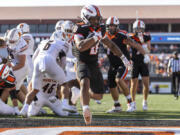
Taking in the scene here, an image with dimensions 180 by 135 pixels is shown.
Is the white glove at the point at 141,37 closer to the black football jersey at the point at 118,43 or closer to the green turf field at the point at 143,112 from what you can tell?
the black football jersey at the point at 118,43

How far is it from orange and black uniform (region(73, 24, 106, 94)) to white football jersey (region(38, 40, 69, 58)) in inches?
30.2

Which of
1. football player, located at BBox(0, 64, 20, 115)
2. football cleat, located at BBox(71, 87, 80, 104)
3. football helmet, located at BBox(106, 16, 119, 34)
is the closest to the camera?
football player, located at BBox(0, 64, 20, 115)

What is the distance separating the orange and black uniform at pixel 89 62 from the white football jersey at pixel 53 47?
767 millimetres

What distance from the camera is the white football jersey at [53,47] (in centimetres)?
620

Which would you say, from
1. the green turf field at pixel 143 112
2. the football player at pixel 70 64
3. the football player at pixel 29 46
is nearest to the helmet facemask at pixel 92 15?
the football player at pixel 70 64

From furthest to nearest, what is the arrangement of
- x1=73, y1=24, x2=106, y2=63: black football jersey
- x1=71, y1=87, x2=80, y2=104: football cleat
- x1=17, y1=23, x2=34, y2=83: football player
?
x1=17, y1=23, x2=34, y2=83: football player
x1=71, y1=87, x2=80, y2=104: football cleat
x1=73, y1=24, x2=106, y2=63: black football jersey

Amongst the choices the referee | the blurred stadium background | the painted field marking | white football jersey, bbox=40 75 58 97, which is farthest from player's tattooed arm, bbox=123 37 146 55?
the blurred stadium background

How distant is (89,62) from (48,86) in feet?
3.70

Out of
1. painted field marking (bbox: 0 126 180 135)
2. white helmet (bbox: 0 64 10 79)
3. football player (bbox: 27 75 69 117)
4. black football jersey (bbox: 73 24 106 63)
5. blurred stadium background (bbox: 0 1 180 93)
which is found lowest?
painted field marking (bbox: 0 126 180 135)

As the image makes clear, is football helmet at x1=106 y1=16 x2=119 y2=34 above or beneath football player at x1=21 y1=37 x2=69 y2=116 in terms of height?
above

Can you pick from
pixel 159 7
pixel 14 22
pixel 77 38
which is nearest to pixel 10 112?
pixel 77 38

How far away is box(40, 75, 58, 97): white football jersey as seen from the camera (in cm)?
623

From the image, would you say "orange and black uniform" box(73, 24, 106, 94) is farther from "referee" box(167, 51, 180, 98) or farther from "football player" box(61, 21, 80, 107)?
"referee" box(167, 51, 180, 98)

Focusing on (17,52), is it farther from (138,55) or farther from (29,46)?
(138,55)
